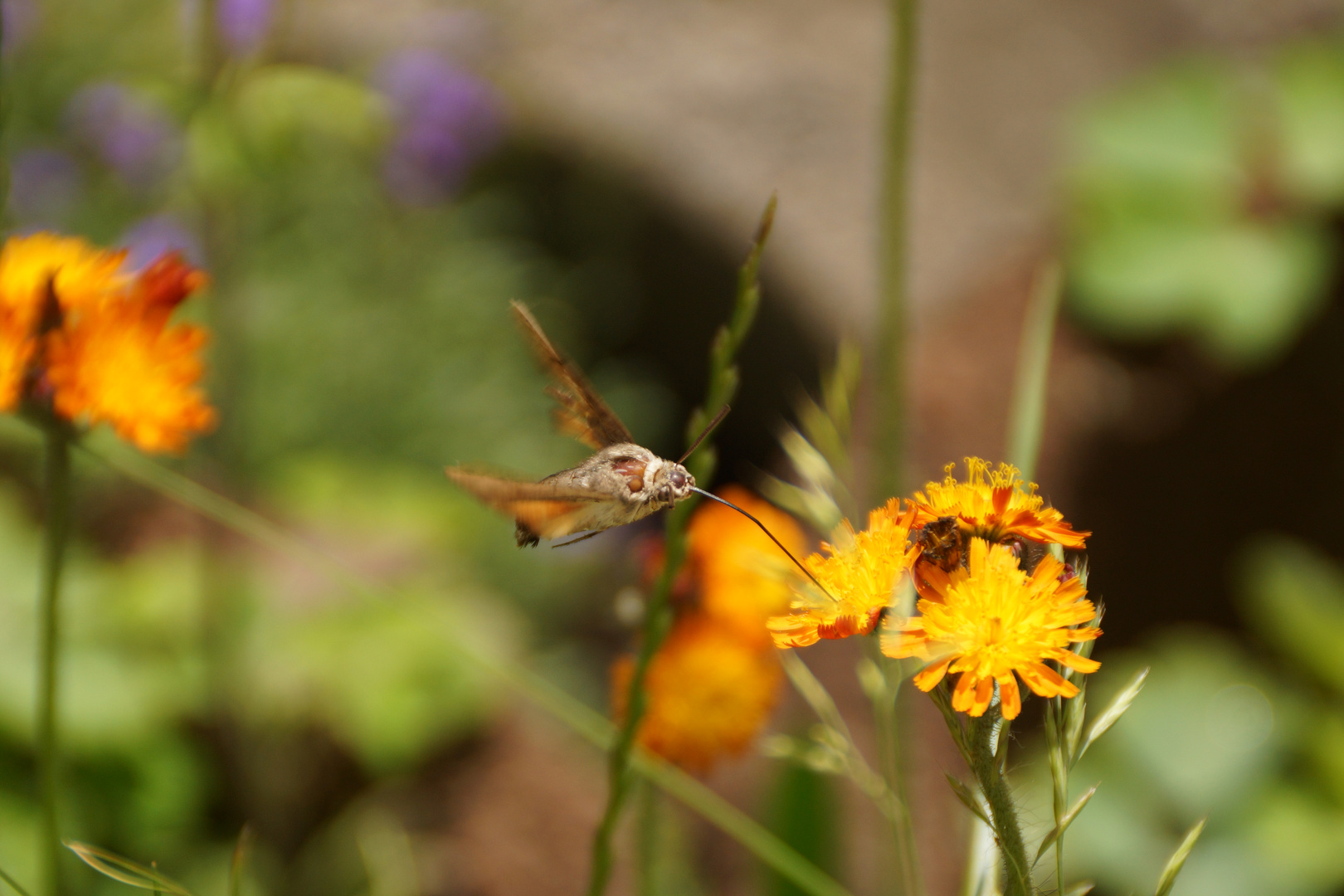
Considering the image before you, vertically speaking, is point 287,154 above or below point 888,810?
above

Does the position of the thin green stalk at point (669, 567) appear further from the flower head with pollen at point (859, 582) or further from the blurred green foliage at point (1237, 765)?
the blurred green foliage at point (1237, 765)

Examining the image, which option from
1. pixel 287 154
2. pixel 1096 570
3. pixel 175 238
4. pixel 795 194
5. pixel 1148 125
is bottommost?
pixel 1096 570

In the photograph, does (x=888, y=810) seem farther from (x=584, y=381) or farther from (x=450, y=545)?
(x=450, y=545)

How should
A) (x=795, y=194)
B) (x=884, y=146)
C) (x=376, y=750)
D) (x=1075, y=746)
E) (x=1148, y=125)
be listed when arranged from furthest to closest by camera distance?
(x=795, y=194), (x=1148, y=125), (x=376, y=750), (x=884, y=146), (x=1075, y=746)

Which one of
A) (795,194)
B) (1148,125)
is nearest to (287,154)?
(795,194)

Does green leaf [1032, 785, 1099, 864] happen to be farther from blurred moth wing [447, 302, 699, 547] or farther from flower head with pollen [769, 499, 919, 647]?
blurred moth wing [447, 302, 699, 547]
